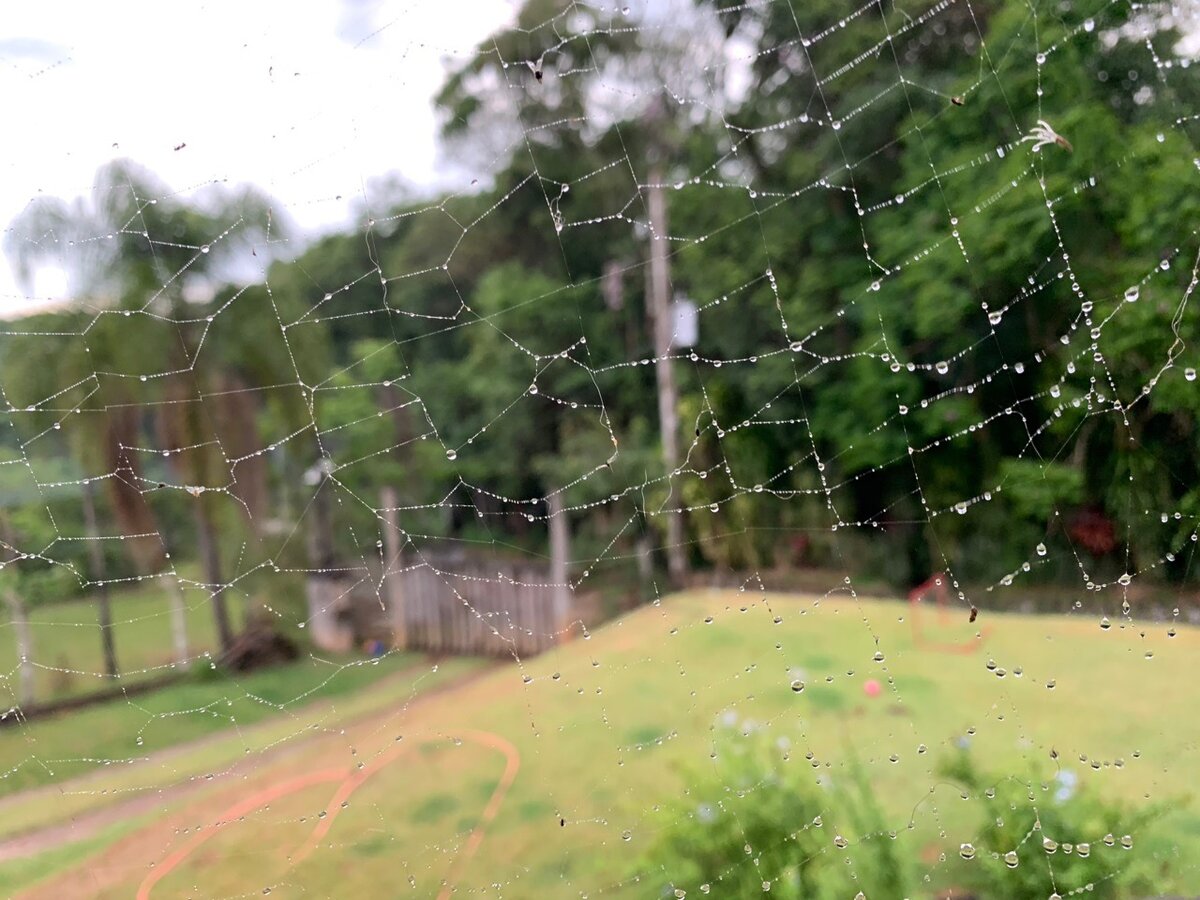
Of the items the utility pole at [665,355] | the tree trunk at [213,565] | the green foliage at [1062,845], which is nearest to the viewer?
the green foliage at [1062,845]

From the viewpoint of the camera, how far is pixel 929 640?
1.01 m

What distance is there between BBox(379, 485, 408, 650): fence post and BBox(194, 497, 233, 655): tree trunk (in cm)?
20

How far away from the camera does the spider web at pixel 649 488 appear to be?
0.78 m

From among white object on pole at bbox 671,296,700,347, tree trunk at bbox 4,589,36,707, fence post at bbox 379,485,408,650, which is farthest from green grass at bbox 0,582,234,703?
white object on pole at bbox 671,296,700,347

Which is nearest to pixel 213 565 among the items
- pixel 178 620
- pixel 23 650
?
pixel 178 620

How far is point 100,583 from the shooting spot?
86cm

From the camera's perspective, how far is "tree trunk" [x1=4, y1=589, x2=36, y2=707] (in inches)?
33.2

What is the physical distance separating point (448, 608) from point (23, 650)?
509 millimetres

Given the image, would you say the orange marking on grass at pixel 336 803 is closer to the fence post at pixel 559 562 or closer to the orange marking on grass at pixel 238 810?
the orange marking on grass at pixel 238 810

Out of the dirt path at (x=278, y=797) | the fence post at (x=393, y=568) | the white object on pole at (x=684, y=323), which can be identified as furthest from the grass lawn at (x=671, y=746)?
the white object on pole at (x=684, y=323)

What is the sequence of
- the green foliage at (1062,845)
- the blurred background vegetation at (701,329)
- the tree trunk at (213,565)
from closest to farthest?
the green foliage at (1062,845)
the blurred background vegetation at (701,329)
the tree trunk at (213,565)

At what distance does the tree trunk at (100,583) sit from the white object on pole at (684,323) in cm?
80

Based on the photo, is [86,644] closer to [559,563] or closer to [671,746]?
[559,563]

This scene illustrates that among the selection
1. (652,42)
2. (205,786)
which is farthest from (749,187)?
(205,786)
